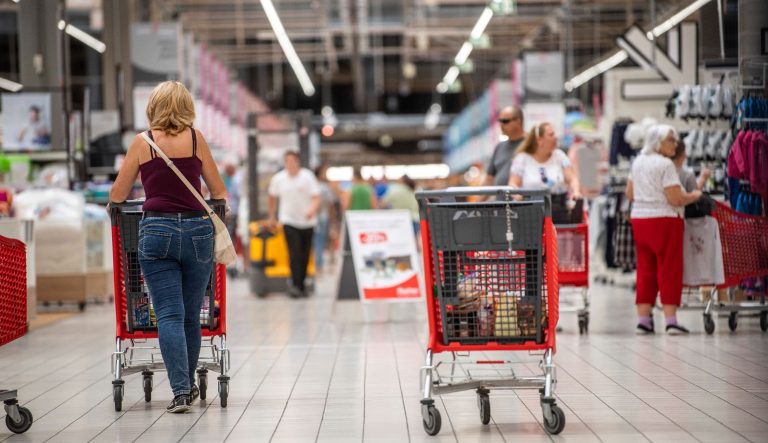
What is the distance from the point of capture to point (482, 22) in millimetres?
21453

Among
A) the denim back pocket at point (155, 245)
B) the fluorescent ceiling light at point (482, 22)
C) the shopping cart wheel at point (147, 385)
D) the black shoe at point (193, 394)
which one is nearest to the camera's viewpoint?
the denim back pocket at point (155, 245)

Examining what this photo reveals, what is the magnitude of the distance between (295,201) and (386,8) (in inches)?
484

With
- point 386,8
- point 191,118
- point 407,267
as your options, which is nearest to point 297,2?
point 386,8

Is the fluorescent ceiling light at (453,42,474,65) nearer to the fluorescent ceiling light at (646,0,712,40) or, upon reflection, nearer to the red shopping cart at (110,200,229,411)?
the fluorescent ceiling light at (646,0,712,40)

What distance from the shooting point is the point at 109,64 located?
18203 millimetres

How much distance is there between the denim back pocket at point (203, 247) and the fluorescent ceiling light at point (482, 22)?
13.9m

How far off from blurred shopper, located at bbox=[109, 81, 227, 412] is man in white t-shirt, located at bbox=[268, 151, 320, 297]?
7885 millimetres

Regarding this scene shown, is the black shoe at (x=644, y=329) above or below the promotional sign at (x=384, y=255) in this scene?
below

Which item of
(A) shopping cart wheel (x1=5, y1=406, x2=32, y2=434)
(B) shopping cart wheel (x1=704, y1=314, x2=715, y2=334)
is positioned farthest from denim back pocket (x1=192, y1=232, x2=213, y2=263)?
(B) shopping cart wheel (x1=704, y1=314, x2=715, y2=334)

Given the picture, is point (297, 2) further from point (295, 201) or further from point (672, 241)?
point (672, 241)

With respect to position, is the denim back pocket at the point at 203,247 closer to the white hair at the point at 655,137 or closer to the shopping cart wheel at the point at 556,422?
the shopping cart wheel at the point at 556,422

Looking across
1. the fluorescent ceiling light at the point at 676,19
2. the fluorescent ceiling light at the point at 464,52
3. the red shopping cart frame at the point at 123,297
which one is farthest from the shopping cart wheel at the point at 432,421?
the fluorescent ceiling light at the point at 464,52

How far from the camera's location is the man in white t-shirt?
13.5 m

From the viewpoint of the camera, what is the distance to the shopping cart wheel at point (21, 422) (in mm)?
5184
